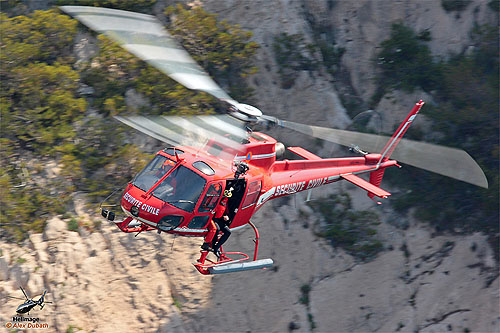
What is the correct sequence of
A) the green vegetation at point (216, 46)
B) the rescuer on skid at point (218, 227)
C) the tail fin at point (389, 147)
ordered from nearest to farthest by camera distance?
the rescuer on skid at point (218, 227) → the tail fin at point (389, 147) → the green vegetation at point (216, 46)

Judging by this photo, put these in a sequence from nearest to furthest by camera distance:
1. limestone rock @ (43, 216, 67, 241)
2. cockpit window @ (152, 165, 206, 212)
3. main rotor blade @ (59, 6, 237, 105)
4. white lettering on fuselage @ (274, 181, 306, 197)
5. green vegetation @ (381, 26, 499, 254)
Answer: main rotor blade @ (59, 6, 237, 105) < cockpit window @ (152, 165, 206, 212) < white lettering on fuselage @ (274, 181, 306, 197) < limestone rock @ (43, 216, 67, 241) < green vegetation @ (381, 26, 499, 254)

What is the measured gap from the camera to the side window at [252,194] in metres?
11.6

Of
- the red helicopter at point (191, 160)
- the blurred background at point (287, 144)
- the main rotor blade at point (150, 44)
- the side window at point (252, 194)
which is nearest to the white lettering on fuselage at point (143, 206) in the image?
the red helicopter at point (191, 160)

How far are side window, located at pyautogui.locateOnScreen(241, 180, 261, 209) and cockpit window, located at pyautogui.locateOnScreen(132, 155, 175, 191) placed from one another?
72.1 inches

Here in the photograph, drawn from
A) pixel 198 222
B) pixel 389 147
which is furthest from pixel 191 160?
pixel 389 147

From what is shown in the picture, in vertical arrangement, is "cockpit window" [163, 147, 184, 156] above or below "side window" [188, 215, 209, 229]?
above

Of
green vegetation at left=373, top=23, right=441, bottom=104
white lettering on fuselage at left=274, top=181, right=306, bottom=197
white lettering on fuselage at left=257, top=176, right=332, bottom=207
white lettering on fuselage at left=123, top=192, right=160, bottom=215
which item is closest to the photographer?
white lettering on fuselage at left=123, top=192, right=160, bottom=215

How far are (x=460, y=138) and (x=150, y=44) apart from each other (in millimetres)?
12216

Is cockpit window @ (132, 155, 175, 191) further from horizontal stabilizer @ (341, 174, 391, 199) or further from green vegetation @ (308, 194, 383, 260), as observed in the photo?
green vegetation @ (308, 194, 383, 260)

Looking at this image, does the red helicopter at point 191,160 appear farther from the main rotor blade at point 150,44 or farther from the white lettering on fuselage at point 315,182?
the white lettering on fuselage at point 315,182

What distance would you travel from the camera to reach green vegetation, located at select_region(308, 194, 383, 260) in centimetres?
1656

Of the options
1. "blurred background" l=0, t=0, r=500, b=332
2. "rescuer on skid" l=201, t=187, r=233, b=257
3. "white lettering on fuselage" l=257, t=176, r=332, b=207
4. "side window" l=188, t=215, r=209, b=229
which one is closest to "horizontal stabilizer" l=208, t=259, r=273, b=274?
"rescuer on skid" l=201, t=187, r=233, b=257

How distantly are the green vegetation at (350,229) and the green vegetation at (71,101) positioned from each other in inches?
182

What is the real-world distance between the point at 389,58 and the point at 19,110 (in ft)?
41.0
